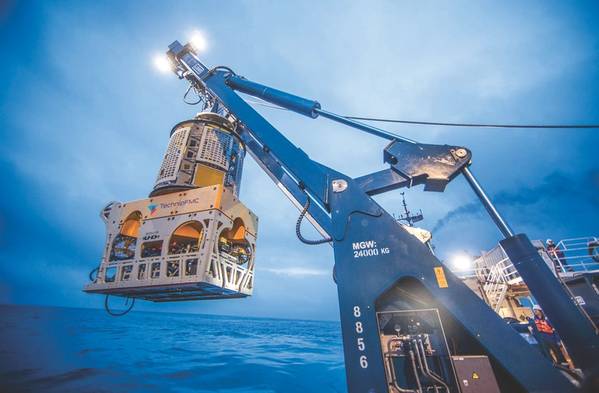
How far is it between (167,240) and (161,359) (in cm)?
1046

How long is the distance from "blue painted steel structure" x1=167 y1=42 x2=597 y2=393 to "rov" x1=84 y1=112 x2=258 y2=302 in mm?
1570

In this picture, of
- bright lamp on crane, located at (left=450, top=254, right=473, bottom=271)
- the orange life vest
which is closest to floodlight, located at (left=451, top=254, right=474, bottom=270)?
bright lamp on crane, located at (left=450, top=254, right=473, bottom=271)

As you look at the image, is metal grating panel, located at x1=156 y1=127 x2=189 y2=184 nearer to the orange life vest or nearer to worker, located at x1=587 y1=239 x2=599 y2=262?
the orange life vest

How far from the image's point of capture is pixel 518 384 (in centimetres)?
205

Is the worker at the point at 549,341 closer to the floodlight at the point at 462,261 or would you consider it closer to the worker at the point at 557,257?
the worker at the point at 557,257

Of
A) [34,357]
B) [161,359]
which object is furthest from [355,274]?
[34,357]

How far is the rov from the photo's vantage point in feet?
12.3

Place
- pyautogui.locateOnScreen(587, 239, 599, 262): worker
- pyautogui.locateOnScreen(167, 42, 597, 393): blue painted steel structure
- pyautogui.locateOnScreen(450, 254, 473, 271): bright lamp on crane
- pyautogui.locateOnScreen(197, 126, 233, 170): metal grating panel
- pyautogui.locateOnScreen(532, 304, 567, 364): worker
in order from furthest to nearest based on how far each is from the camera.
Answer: pyautogui.locateOnScreen(450, 254, 473, 271): bright lamp on crane, pyautogui.locateOnScreen(587, 239, 599, 262): worker, pyautogui.locateOnScreen(532, 304, 567, 364): worker, pyautogui.locateOnScreen(197, 126, 233, 170): metal grating panel, pyautogui.locateOnScreen(167, 42, 597, 393): blue painted steel structure

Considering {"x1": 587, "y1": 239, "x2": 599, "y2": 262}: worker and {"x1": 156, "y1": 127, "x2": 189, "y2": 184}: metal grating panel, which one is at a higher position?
{"x1": 156, "y1": 127, "x2": 189, "y2": 184}: metal grating panel

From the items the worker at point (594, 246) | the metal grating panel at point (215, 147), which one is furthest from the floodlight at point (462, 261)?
the metal grating panel at point (215, 147)

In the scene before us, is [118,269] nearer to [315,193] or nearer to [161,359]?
[315,193]

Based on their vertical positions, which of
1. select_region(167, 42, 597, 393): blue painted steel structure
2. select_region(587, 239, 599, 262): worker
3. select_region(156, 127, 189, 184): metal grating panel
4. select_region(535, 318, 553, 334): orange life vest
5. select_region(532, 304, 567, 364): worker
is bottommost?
select_region(532, 304, 567, 364): worker

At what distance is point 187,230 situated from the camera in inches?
169

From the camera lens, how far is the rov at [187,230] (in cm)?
375
